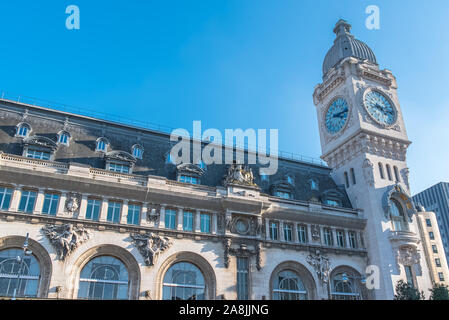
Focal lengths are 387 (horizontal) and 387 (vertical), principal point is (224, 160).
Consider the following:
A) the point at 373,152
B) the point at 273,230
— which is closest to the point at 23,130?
the point at 273,230

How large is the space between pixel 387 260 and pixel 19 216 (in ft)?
122

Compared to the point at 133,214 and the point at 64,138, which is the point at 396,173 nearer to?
the point at 133,214

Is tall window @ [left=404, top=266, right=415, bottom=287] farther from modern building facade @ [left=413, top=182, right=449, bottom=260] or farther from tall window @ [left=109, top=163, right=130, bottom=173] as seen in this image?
modern building facade @ [left=413, top=182, right=449, bottom=260]

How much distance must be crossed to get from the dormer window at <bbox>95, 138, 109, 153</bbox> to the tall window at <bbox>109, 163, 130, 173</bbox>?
248 centimetres

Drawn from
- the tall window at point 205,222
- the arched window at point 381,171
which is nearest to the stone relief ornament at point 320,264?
the tall window at point 205,222

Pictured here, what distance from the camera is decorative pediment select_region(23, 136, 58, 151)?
3656 cm

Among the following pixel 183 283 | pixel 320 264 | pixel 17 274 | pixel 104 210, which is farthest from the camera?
pixel 320 264

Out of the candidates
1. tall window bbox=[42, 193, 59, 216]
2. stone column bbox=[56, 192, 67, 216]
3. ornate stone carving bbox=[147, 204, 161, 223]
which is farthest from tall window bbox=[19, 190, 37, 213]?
ornate stone carving bbox=[147, 204, 161, 223]

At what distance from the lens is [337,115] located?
5525cm

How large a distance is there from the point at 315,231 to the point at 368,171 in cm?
1110
